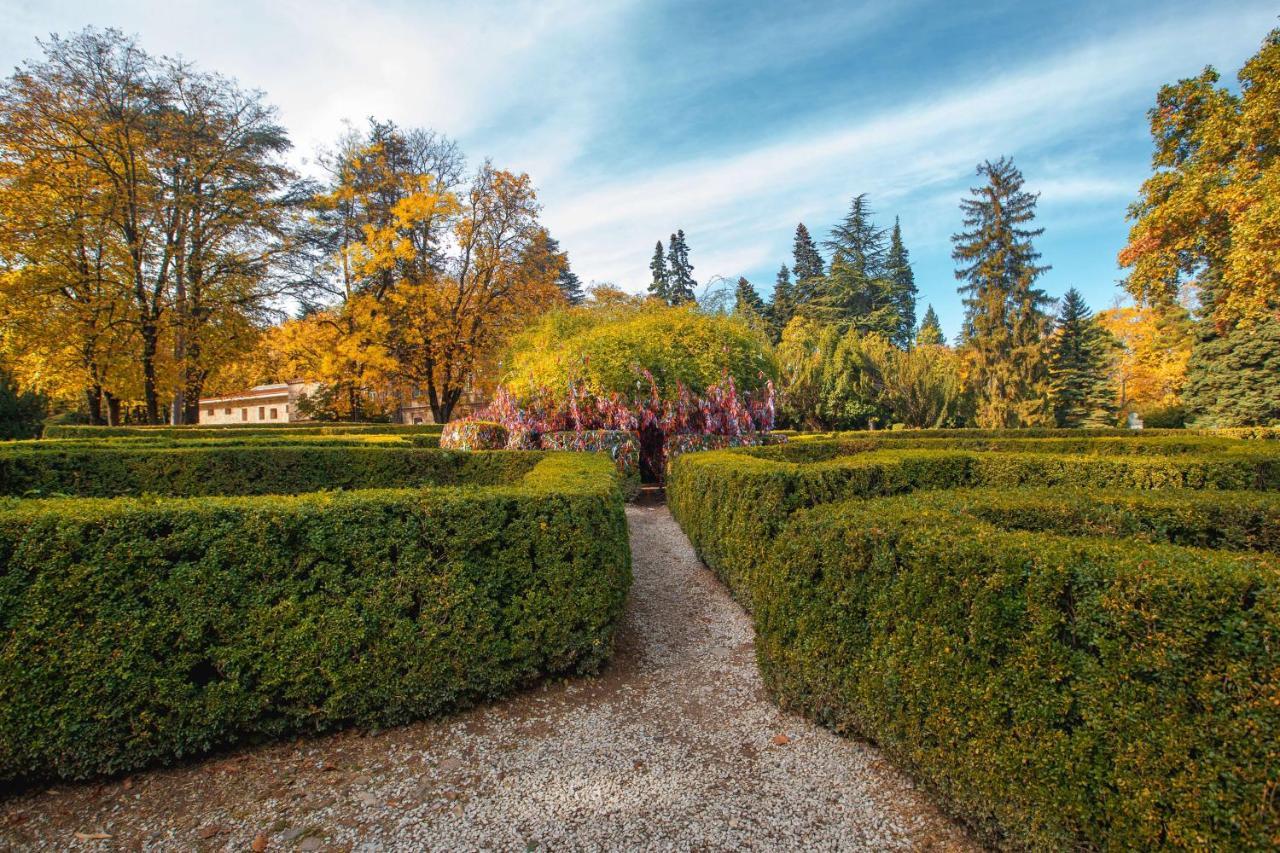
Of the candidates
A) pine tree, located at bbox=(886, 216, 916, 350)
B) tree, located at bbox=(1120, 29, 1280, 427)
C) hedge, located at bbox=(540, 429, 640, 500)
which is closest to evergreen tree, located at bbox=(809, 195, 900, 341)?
pine tree, located at bbox=(886, 216, 916, 350)

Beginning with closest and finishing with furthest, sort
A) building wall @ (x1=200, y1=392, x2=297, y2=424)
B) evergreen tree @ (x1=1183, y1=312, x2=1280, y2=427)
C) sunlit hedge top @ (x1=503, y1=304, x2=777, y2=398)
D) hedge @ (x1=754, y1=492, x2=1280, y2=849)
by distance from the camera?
hedge @ (x1=754, y1=492, x2=1280, y2=849) → sunlit hedge top @ (x1=503, y1=304, x2=777, y2=398) → evergreen tree @ (x1=1183, y1=312, x2=1280, y2=427) → building wall @ (x1=200, y1=392, x2=297, y2=424)

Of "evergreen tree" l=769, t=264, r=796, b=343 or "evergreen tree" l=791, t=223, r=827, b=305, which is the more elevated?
"evergreen tree" l=791, t=223, r=827, b=305

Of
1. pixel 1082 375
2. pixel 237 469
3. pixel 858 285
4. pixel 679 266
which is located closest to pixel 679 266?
pixel 679 266

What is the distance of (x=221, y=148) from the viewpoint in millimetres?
18172

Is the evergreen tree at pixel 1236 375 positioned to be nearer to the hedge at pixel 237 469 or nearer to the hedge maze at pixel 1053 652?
the hedge maze at pixel 1053 652

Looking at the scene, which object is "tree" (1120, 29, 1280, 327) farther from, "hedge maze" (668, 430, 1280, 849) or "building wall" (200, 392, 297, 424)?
"building wall" (200, 392, 297, 424)

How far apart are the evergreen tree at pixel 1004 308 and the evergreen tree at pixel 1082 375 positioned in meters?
2.41

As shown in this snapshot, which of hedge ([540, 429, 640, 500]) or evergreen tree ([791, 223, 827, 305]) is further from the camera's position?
evergreen tree ([791, 223, 827, 305])

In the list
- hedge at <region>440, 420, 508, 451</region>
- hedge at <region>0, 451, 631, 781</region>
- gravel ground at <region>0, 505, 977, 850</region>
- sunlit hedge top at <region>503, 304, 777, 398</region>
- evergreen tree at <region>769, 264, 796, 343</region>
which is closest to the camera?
gravel ground at <region>0, 505, 977, 850</region>

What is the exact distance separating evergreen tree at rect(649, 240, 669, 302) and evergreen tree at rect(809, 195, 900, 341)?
15.4 meters

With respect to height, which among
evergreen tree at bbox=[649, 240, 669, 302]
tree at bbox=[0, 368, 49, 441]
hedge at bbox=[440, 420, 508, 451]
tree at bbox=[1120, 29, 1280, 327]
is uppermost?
evergreen tree at bbox=[649, 240, 669, 302]

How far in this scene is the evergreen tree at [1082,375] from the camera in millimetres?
30781

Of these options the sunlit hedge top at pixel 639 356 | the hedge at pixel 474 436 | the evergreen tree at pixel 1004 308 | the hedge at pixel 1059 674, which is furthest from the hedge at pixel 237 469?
the evergreen tree at pixel 1004 308

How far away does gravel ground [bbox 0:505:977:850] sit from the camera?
245 centimetres
